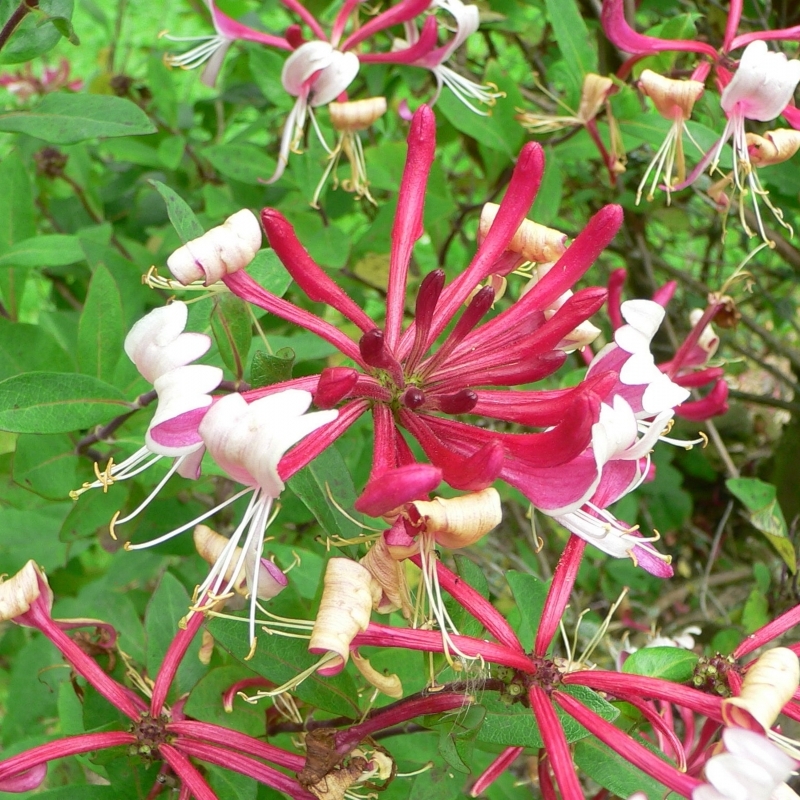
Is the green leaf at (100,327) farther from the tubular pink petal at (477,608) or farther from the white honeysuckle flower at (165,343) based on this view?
the tubular pink petal at (477,608)

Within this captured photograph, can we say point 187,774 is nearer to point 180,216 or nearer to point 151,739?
point 151,739

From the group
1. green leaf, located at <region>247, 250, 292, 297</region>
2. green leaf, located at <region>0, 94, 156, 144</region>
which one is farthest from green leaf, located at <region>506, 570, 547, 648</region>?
green leaf, located at <region>0, 94, 156, 144</region>

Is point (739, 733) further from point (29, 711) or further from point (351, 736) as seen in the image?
point (29, 711)

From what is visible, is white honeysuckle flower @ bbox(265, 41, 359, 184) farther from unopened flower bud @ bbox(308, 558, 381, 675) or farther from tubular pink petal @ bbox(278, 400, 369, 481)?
unopened flower bud @ bbox(308, 558, 381, 675)

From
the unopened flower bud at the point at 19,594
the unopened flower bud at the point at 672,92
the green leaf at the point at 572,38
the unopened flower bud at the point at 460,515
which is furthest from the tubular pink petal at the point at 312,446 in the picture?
the green leaf at the point at 572,38

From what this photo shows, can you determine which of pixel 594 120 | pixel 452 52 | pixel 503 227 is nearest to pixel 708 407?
pixel 594 120

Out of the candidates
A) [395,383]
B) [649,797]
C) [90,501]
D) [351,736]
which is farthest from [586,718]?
[90,501]
